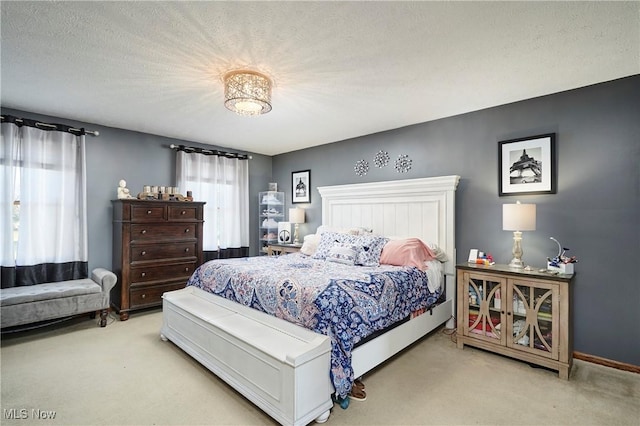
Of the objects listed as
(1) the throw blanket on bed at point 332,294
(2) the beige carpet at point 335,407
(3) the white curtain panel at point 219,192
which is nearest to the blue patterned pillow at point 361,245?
(1) the throw blanket on bed at point 332,294

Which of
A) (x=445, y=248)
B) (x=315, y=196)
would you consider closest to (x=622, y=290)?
(x=445, y=248)

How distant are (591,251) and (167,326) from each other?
4.03 meters

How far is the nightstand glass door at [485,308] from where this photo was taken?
2.87 m

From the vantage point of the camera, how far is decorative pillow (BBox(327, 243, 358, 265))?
3.38m

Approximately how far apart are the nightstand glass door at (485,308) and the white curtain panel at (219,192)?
12.2 feet

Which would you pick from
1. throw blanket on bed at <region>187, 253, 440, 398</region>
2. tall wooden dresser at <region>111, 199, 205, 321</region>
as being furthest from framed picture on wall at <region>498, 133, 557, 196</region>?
tall wooden dresser at <region>111, 199, 205, 321</region>

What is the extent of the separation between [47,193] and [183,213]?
1.49m

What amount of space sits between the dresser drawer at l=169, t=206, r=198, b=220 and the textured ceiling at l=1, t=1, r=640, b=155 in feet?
4.32

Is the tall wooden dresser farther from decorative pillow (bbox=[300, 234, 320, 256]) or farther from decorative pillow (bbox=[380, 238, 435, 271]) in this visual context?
decorative pillow (bbox=[380, 238, 435, 271])

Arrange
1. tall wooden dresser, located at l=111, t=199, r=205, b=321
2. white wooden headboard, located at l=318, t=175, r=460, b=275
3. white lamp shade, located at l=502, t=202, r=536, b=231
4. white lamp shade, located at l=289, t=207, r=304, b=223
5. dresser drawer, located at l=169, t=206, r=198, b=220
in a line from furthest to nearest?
1. white lamp shade, located at l=289, t=207, r=304, b=223
2. dresser drawer, located at l=169, t=206, r=198, b=220
3. tall wooden dresser, located at l=111, t=199, r=205, b=321
4. white wooden headboard, located at l=318, t=175, r=460, b=275
5. white lamp shade, located at l=502, t=202, r=536, b=231

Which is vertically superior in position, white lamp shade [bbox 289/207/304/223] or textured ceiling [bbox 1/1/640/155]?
textured ceiling [bbox 1/1/640/155]

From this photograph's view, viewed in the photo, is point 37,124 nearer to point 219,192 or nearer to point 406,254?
point 219,192

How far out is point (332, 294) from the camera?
2.23 m

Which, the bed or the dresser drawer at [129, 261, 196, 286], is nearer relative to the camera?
the bed
